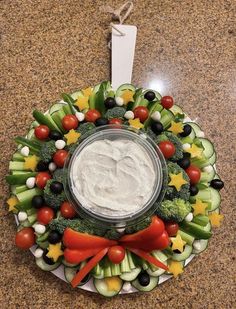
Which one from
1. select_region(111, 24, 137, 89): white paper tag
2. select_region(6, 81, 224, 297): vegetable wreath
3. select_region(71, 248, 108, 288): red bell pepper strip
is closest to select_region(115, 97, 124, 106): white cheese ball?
select_region(6, 81, 224, 297): vegetable wreath

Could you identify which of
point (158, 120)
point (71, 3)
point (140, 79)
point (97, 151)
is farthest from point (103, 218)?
point (71, 3)

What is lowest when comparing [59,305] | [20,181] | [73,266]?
[59,305]

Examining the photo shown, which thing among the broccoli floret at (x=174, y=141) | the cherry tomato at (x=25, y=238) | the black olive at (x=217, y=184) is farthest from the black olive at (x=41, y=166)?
the black olive at (x=217, y=184)

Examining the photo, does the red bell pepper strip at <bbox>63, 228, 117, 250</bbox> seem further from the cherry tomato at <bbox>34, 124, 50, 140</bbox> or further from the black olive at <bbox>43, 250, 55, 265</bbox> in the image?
the cherry tomato at <bbox>34, 124, 50, 140</bbox>

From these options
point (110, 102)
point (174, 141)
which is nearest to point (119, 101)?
point (110, 102)

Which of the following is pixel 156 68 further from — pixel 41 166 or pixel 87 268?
pixel 87 268

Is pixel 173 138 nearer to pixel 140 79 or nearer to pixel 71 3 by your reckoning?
pixel 140 79

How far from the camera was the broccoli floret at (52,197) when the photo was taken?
885mm

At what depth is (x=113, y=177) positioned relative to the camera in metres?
0.86

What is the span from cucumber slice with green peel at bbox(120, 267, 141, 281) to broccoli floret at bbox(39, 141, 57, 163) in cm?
28

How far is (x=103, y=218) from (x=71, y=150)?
0.51 feet

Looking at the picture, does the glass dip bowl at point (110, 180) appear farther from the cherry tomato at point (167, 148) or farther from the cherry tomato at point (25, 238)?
the cherry tomato at point (25, 238)

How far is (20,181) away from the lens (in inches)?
36.6

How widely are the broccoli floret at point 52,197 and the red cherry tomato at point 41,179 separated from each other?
0.06ft
